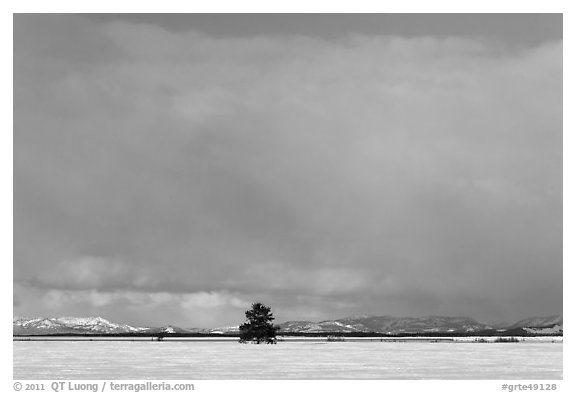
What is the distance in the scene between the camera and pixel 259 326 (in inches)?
6708

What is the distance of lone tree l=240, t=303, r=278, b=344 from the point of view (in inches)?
6654

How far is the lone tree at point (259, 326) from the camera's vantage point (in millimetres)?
Answer: 169000
